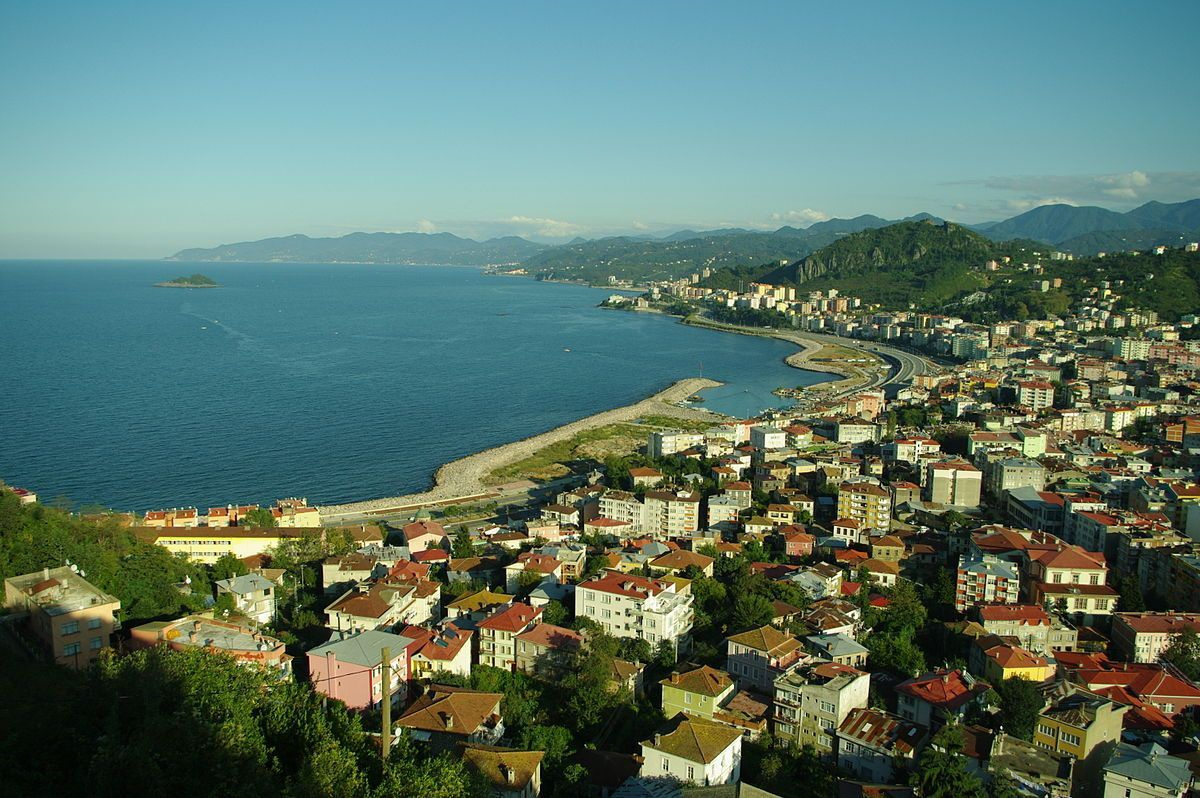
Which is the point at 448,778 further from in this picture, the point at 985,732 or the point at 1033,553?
the point at 1033,553

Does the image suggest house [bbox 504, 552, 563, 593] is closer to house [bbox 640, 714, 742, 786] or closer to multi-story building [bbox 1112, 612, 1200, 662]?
house [bbox 640, 714, 742, 786]

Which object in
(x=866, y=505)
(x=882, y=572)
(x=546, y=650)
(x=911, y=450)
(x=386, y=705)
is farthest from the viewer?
(x=911, y=450)

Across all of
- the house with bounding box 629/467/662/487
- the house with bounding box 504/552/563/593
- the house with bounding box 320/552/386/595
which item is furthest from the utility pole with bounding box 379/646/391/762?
the house with bounding box 629/467/662/487

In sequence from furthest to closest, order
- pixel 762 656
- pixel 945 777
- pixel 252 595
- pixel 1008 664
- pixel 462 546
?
1. pixel 462 546
2. pixel 252 595
3. pixel 1008 664
4. pixel 762 656
5. pixel 945 777

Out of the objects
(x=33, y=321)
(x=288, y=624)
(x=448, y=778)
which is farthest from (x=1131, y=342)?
(x=33, y=321)

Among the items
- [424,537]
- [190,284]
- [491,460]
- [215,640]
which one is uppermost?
[190,284]

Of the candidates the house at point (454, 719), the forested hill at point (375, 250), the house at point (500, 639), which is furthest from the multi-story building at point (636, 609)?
the forested hill at point (375, 250)

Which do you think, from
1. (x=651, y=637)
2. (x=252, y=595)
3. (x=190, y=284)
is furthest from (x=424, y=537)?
(x=190, y=284)

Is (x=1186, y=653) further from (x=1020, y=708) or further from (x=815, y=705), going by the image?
(x=815, y=705)
